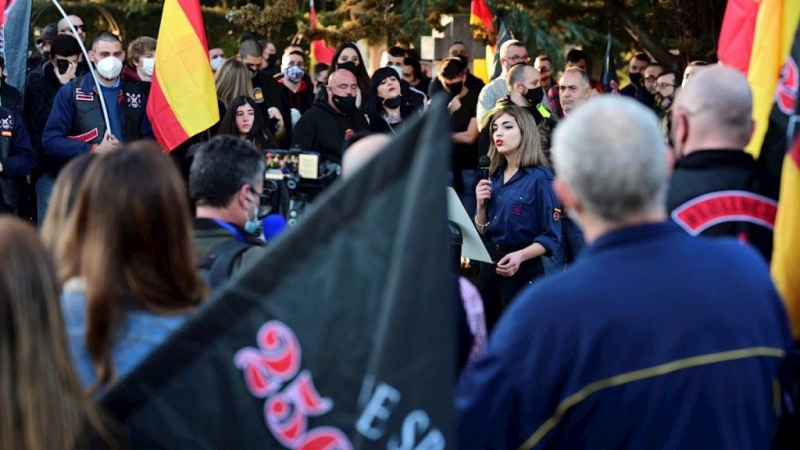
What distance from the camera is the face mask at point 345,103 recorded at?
10.1 m

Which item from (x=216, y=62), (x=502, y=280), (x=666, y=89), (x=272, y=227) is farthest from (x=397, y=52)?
(x=272, y=227)

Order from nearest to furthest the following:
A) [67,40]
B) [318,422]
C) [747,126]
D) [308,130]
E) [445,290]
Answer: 1. [445,290]
2. [318,422]
3. [747,126]
4. [308,130]
5. [67,40]

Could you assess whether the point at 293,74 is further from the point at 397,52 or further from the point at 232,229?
the point at 232,229

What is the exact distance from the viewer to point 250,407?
3201 millimetres

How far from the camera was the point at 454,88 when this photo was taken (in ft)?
40.3

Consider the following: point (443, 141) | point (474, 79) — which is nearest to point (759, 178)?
point (443, 141)

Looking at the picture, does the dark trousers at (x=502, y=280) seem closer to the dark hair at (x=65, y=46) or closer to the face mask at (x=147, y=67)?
the face mask at (x=147, y=67)

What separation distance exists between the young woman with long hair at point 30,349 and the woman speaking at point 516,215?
517cm

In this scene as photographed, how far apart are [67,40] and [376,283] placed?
8401mm

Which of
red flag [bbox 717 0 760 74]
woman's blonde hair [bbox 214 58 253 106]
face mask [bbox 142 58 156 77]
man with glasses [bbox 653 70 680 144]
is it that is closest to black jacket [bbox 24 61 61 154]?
face mask [bbox 142 58 156 77]

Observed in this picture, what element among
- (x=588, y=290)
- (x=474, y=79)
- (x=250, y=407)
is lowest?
(x=474, y=79)

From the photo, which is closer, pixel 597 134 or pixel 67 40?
pixel 597 134

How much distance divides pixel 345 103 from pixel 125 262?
667 cm

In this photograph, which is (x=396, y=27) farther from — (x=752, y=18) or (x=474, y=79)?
(x=752, y=18)
